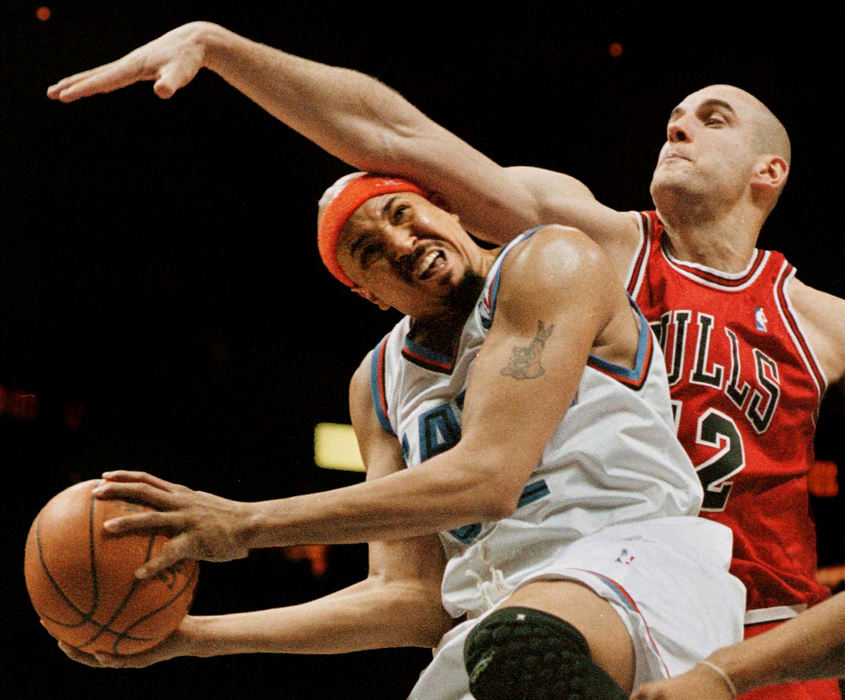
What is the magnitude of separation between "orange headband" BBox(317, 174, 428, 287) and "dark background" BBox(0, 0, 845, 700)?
2247mm

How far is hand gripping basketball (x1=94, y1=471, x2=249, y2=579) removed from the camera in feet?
5.79

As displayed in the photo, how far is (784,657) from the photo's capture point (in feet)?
5.58

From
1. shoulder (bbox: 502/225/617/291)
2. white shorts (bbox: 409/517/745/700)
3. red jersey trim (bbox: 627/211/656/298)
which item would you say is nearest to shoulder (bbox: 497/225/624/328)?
shoulder (bbox: 502/225/617/291)

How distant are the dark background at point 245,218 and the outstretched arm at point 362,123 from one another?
6.40ft

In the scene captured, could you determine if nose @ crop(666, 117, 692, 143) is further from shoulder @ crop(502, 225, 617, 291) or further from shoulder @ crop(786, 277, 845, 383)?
shoulder @ crop(502, 225, 617, 291)

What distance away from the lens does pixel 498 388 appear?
74.4 inches

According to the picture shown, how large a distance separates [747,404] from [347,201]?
3.20 feet

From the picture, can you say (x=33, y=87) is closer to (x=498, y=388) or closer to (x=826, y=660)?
(x=498, y=388)

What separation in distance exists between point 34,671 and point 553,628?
376 cm

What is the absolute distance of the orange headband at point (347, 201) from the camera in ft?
7.47

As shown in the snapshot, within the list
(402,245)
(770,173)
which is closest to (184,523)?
(402,245)

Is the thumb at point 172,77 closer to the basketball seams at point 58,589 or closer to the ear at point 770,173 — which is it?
the basketball seams at point 58,589

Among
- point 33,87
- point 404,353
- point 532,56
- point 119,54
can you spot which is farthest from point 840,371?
point 33,87

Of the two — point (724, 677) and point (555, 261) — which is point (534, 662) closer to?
point (724, 677)
